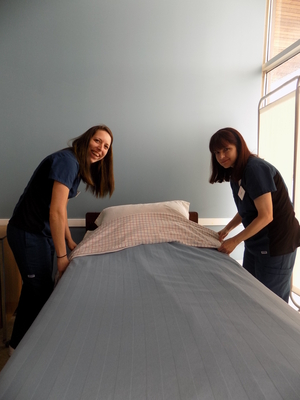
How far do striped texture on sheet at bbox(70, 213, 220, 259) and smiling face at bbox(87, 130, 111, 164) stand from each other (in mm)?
468

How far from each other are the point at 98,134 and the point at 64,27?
1.33 meters

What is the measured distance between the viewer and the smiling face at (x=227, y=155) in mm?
1476

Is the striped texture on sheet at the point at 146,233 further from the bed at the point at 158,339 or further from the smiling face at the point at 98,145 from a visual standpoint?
the smiling face at the point at 98,145

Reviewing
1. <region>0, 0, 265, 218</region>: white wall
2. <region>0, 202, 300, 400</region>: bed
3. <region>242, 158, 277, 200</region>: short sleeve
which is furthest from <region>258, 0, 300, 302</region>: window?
<region>0, 202, 300, 400</region>: bed

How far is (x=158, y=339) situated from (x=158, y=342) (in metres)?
0.01

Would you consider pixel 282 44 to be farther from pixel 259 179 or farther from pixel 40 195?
pixel 40 195

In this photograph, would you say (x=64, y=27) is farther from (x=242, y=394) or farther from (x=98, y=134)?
(x=242, y=394)

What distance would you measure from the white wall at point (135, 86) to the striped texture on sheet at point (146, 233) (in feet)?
1.91

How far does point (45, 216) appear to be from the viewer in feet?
4.45

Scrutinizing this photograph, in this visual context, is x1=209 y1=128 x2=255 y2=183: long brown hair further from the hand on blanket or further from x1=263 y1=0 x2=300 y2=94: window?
x1=263 y1=0 x2=300 y2=94: window

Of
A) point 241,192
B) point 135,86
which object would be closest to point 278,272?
point 241,192

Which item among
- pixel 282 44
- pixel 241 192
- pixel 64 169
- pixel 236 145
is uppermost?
pixel 282 44

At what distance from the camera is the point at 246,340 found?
0.78m

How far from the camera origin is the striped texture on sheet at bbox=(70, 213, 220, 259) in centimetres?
161
